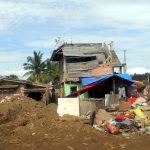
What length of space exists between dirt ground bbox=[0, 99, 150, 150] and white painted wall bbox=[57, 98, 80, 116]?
2.62 ft

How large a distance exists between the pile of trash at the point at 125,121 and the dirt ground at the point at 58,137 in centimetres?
53

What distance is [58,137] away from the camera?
1717 centimetres

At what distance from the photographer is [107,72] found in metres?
31.8

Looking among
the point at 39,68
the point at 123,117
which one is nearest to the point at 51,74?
the point at 39,68

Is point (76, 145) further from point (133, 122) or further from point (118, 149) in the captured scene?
point (133, 122)

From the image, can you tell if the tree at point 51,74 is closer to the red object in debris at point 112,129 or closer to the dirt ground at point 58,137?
the dirt ground at point 58,137

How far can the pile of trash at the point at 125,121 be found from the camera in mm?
18391

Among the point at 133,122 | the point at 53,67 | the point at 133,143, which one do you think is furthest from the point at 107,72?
the point at 53,67

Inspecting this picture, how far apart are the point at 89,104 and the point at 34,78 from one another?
32155 mm

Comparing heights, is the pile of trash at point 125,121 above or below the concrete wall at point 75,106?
below

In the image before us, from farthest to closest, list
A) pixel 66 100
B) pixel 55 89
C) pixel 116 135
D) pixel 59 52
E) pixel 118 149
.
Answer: pixel 55 89
pixel 59 52
pixel 66 100
pixel 116 135
pixel 118 149

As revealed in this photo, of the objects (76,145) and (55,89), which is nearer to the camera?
(76,145)

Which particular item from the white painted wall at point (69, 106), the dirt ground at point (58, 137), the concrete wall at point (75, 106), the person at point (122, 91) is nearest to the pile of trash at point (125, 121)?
the dirt ground at point (58, 137)

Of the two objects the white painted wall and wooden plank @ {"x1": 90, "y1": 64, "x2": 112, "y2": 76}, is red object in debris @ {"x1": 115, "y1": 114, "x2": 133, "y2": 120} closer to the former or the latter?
the white painted wall
